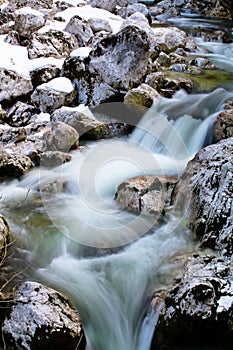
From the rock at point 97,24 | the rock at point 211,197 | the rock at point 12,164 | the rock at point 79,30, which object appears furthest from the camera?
the rock at point 97,24

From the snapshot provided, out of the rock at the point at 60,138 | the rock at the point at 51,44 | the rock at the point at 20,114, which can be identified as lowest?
the rock at the point at 20,114

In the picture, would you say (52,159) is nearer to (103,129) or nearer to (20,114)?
(103,129)

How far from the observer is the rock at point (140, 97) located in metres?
6.44

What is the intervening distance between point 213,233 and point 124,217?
42.6 inches

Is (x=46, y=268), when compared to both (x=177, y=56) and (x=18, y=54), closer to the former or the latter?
(x=18, y=54)

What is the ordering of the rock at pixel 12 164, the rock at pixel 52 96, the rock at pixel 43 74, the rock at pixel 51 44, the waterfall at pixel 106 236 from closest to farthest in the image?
the waterfall at pixel 106 236
the rock at pixel 12 164
the rock at pixel 52 96
the rock at pixel 43 74
the rock at pixel 51 44

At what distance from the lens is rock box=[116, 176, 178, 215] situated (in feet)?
13.6

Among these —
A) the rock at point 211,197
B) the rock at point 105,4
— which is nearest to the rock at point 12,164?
the rock at point 211,197

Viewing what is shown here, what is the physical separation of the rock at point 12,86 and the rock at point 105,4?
5.42m

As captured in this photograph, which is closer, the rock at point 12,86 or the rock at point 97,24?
the rock at point 12,86

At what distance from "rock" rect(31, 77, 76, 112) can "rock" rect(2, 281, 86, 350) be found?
4.69m

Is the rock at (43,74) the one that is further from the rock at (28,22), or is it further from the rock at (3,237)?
the rock at (3,237)

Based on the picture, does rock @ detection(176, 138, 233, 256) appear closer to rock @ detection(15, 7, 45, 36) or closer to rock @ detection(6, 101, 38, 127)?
rock @ detection(6, 101, 38, 127)

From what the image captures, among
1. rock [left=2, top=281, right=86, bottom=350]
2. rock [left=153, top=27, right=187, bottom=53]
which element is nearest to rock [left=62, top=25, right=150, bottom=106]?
rock [left=153, top=27, right=187, bottom=53]
